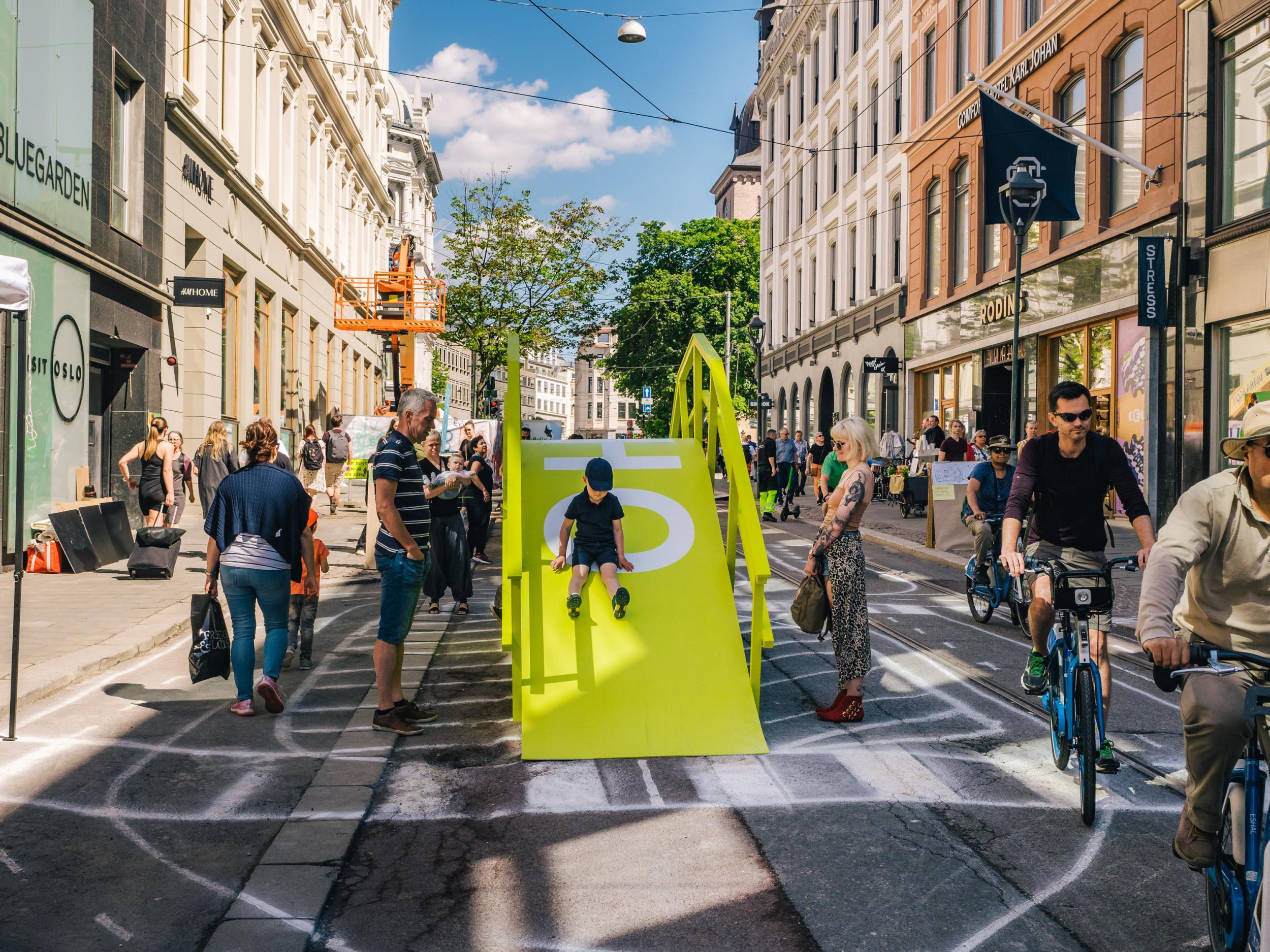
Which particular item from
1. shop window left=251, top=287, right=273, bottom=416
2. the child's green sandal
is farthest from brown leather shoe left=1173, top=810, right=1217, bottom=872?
shop window left=251, top=287, right=273, bottom=416

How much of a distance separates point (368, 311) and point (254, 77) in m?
7.10

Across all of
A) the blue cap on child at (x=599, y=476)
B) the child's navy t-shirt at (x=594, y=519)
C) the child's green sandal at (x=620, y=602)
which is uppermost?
the blue cap on child at (x=599, y=476)

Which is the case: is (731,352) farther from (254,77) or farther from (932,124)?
(254,77)

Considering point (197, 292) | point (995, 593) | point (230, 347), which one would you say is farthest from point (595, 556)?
point (230, 347)

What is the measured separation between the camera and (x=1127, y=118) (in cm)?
1905

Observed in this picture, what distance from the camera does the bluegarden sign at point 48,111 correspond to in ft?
40.1

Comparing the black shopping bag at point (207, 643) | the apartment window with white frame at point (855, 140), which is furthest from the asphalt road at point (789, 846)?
the apartment window with white frame at point (855, 140)

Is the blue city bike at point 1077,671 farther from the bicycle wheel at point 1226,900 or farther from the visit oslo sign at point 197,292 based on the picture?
the visit oslo sign at point 197,292

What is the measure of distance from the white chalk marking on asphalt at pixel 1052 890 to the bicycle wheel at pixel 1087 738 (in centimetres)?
9

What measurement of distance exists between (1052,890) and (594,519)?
140 inches

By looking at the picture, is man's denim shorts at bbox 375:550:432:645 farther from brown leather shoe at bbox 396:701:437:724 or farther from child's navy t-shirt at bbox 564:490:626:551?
child's navy t-shirt at bbox 564:490:626:551

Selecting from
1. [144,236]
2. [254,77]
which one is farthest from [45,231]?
[254,77]

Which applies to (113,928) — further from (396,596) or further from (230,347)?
(230,347)

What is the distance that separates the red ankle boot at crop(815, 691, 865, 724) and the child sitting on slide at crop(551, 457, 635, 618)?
1292mm
